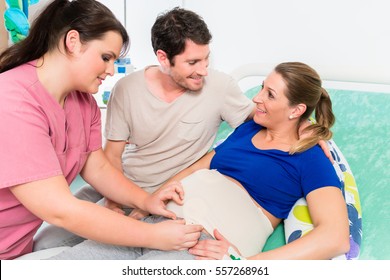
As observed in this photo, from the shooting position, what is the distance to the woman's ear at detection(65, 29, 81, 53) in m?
1.16

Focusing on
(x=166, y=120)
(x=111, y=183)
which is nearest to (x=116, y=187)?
(x=111, y=183)

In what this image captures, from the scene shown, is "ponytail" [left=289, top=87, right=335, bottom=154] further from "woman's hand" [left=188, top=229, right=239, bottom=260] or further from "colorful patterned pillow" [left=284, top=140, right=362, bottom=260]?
"woman's hand" [left=188, top=229, right=239, bottom=260]

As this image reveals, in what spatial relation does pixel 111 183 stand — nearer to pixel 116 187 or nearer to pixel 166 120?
pixel 116 187

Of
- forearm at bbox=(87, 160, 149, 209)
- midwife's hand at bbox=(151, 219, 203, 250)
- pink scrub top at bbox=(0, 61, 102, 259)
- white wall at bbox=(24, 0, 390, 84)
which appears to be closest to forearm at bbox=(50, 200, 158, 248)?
midwife's hand at bbox=(151, 219, 203, 250)

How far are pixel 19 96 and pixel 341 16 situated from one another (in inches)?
72.0

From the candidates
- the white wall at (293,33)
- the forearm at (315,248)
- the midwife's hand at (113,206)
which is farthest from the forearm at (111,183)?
the white wall at (293,33)

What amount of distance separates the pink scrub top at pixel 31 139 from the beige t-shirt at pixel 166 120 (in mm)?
201

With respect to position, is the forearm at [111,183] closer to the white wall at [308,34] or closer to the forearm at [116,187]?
the forearm at [116,187]

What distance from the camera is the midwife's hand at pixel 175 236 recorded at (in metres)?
1.20

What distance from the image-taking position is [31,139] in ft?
3.51

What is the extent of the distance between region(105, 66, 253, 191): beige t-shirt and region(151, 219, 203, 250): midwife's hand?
489 mm

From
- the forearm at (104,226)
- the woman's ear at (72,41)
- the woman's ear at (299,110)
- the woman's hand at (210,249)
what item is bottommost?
the woman's hand at (210,249)
